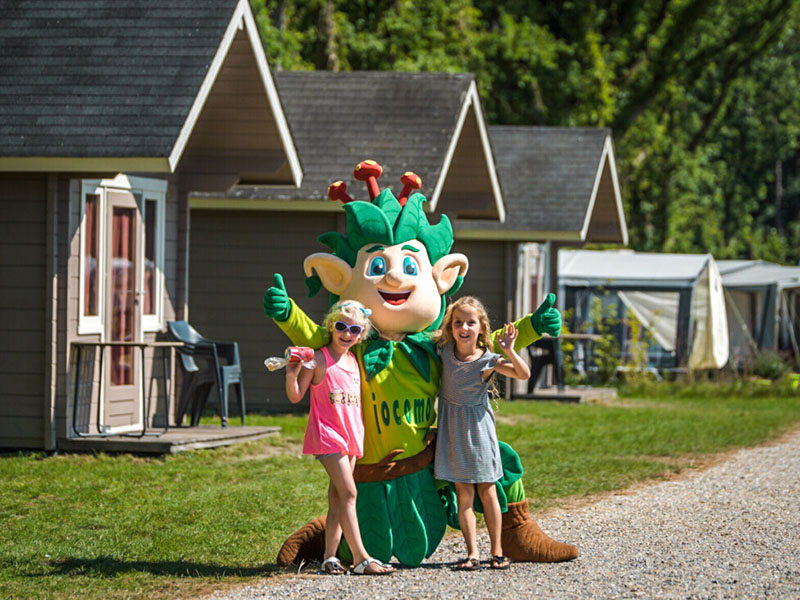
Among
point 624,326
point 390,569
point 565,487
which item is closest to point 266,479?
point 565,487

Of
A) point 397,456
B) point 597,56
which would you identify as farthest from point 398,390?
point 597,56

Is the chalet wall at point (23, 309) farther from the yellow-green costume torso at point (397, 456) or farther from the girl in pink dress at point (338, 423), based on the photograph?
the girl in pink dress at point (338, 423)

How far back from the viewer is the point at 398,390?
24.1ft

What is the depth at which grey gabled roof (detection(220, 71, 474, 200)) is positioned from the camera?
15.5 meters

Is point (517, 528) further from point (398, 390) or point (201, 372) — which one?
point (201, 372)

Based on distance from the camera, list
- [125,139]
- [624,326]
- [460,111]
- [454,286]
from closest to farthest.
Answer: [454,286]
[125,139]
[460,111]
[624,326]

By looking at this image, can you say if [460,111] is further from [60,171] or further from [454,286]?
[454,286]

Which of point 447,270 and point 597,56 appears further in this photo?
point 597,56

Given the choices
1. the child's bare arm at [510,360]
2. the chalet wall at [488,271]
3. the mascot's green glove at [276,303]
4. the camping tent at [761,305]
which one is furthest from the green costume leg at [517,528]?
the camping tent at [761,305]

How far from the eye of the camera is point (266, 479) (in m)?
11.0

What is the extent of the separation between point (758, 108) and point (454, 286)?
49197mm

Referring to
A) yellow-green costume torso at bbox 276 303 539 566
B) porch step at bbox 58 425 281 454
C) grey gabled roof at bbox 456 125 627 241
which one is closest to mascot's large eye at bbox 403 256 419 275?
yellow-green costume torso at bbox 276 303 539 566

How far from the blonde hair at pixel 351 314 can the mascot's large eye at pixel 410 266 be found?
0.35m

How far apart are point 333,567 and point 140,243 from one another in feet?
21.5
